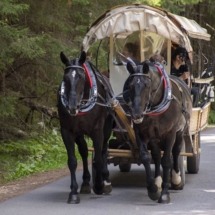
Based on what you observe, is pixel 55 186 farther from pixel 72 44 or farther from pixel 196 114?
pixel 72 44

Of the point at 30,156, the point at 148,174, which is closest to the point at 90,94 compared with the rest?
the point at 148,174

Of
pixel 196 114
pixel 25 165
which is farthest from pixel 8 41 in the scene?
pixel 196 114

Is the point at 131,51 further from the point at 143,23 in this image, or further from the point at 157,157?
the point at 157,157

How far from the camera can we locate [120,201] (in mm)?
9555

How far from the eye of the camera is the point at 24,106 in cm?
1688

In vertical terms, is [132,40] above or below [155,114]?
above

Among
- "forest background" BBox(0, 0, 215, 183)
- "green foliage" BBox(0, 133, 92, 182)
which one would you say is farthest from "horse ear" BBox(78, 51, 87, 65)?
"green foliage" BBox(0, 133, 92, 182)

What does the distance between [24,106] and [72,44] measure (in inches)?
90.7

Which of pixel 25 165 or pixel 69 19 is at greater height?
pixel 69 19

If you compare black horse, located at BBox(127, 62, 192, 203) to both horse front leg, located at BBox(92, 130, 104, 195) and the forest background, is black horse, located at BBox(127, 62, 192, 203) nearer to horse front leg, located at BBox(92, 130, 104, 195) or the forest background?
horse front leg, located at BBox(92, 130, 104, 195)

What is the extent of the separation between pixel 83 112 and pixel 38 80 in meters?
6.79

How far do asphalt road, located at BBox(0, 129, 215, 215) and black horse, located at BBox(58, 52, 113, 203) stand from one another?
1.12ft

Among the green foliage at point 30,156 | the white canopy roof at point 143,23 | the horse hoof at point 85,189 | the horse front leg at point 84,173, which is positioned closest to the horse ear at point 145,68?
the white canopy roof at point 143,23

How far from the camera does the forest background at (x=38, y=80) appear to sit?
13.8 metres
